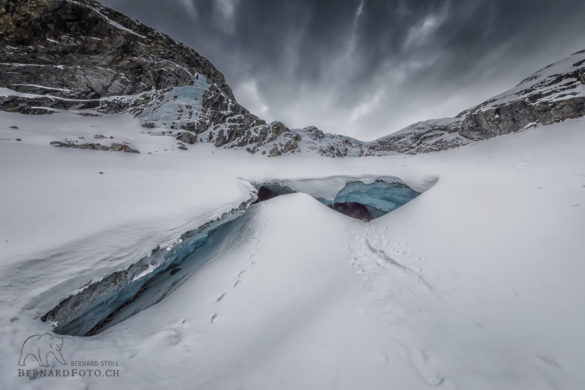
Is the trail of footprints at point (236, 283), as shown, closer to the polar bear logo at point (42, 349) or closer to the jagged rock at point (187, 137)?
the polar bear logo at point (42, 349)

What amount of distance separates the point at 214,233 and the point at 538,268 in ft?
30.2

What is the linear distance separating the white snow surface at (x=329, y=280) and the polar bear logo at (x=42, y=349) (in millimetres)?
69

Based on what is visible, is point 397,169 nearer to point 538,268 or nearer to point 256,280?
point 538,268

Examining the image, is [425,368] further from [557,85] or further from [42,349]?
[557,85]

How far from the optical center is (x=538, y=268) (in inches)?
119

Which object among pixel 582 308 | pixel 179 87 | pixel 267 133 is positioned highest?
pixel 179 87

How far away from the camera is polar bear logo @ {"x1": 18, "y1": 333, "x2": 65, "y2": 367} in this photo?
6.76ft

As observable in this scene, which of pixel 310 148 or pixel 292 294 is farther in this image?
pixel 310 148

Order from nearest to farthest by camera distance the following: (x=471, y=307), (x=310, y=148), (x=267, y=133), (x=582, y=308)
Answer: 1. (x=582, y=308)
2. (x=471, y=307)
3. (x=267, y=133)
4. (x=310, y=148)

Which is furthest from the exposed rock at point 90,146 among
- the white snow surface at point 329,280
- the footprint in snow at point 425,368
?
the footprint in snow at point 425,368

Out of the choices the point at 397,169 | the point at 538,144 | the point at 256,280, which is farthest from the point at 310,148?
the point at 256,280
